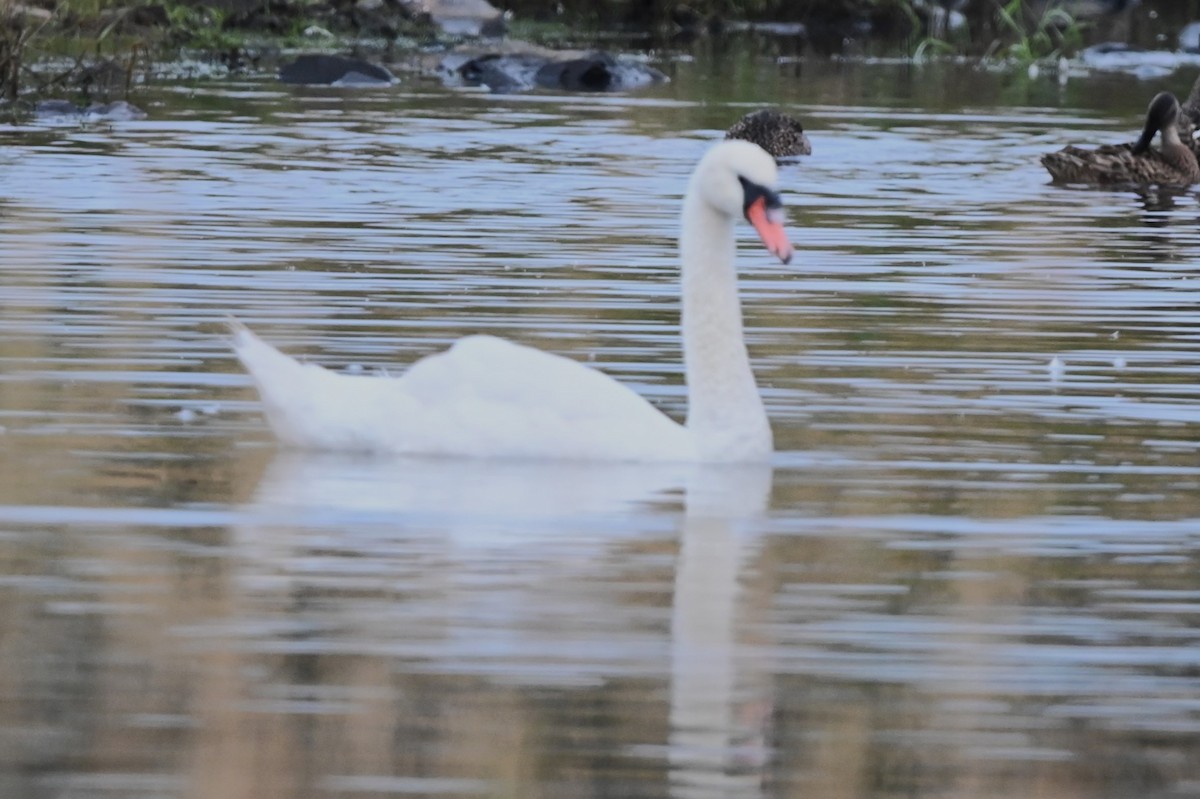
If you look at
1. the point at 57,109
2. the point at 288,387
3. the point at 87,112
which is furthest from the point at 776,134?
the point at 288,387

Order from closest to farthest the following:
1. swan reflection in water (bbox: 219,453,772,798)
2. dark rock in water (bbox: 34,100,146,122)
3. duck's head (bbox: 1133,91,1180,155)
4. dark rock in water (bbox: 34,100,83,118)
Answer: swan reflection in water (bbox: 219,453,772,798)
duck's head (bbox: 1133,91,1180,155)
dark rock in water (bbox: 34,100,146,122)
dark rock in water (bbox: 34,100,83,118)

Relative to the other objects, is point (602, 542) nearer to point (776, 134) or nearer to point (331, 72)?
point (776, 134)

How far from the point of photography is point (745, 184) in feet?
27.0

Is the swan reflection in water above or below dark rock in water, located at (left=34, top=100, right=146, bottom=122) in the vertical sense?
above

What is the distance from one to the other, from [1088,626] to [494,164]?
14.4m

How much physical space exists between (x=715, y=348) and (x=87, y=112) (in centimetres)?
1660

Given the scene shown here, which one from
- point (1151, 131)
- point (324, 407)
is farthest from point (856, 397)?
point (1151, 131)

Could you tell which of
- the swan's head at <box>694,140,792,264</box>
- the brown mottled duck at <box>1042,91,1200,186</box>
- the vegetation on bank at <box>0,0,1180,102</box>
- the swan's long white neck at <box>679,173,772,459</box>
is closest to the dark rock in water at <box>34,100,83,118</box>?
the vegetation on bank at <box>0,0,1180,102</box>

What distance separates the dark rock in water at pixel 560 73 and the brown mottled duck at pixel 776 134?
879cm

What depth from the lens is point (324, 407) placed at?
8.20m

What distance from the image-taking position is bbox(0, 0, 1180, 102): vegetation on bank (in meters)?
26.4

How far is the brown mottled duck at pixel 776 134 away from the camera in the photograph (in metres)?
22.0

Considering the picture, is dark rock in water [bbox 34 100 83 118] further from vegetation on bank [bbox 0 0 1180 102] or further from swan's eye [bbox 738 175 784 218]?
swan's eye [bbox 738 175 784 218]

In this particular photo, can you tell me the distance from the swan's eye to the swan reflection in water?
2.47 ft
